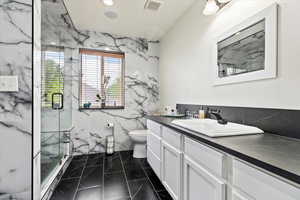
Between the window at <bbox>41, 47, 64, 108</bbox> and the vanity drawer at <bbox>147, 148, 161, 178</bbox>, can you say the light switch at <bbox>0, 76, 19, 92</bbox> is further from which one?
the vanity drawer at <bbox>147, 148, 161, 178</bbox>

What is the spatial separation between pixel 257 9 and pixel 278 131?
967 mm

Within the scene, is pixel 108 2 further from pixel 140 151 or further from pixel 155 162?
pixel 140 151

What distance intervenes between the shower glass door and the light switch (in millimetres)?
450

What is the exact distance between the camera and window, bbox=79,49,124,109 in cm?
280

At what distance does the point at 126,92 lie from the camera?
9.79 ft

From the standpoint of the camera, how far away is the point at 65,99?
2.42 m

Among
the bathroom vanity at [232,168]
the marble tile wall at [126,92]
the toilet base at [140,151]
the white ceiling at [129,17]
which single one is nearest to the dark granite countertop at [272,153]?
the bathroom vanity at [232,168]

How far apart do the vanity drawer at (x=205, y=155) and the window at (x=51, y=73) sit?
61.3 inches

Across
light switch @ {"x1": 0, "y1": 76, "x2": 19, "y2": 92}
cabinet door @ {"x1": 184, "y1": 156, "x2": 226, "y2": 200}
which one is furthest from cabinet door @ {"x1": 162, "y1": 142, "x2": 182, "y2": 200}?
light switch @ {"x1": 0, "y1": 76, "x2": 19, "y2": 92}

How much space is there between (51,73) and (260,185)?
7.45ft

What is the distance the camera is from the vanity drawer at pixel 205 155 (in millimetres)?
816

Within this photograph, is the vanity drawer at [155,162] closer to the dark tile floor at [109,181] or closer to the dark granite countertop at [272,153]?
the dark tile floor at [109,181]

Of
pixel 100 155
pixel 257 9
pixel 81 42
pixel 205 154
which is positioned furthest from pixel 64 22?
pixel 205 154

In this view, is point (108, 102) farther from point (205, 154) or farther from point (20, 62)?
point (205, 154)
